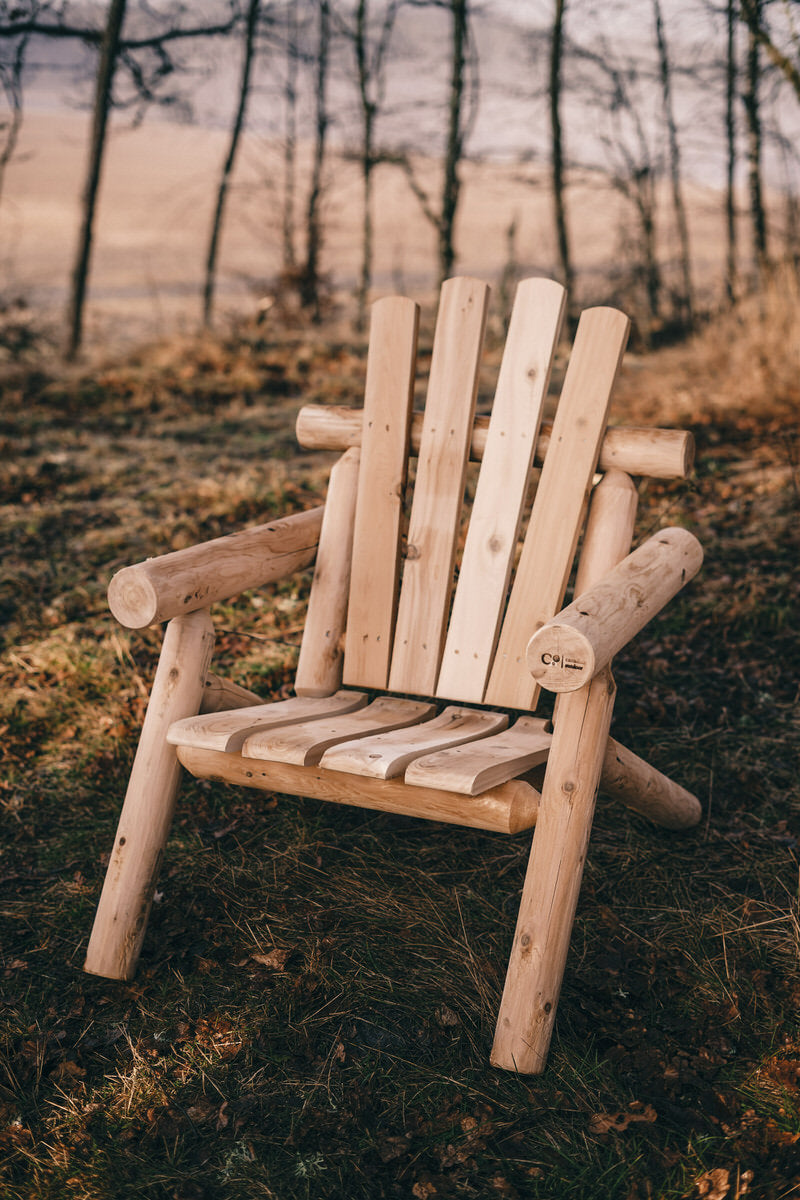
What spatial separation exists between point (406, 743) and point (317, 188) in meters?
10.3

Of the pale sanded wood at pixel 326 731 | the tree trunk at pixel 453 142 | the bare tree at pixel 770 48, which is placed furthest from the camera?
the tree trunk at pixel 453 142

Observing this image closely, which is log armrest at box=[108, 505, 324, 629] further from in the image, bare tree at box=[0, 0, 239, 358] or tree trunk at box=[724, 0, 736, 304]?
tree trunk at box=[724, 0, 736, 304]

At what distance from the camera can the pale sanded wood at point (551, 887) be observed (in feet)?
5.58

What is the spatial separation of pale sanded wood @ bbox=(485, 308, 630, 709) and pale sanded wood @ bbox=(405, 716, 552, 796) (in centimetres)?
23

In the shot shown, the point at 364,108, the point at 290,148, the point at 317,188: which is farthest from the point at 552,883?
the point at 290,148

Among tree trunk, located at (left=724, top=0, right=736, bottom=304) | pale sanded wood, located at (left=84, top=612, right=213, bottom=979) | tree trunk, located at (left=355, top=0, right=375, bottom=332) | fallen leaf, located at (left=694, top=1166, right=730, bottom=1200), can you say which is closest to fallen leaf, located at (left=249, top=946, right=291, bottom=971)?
pale sanded wood, located at (left=84, top=612, right=213, bottom=979)

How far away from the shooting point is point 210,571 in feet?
6.75

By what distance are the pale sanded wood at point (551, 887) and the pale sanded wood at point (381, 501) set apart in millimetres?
824

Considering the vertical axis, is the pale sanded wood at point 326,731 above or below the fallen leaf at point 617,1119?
above

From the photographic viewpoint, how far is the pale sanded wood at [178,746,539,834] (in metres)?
1.72

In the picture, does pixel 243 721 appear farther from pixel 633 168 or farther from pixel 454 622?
pixel 633 168

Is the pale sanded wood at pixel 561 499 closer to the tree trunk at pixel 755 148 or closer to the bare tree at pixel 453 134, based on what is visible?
the tree trunk at pixel 755 148

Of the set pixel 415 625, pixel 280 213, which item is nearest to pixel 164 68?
pixel 280 213

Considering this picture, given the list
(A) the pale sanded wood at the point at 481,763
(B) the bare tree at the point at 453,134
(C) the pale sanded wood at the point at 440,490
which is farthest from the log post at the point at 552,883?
(B) the bare tree at the point at 453,134
